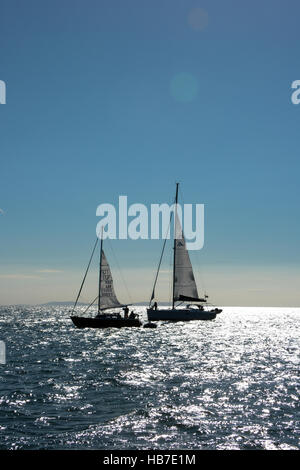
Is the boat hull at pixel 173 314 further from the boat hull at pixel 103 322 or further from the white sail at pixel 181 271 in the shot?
the boat hull at pixel 103 322

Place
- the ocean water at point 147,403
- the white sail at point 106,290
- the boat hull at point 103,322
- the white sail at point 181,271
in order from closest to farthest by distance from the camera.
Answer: the ocean water at point 147,403, the boat hull at point 103,322, the white sail at point 106,290, the white sail at point 181,271

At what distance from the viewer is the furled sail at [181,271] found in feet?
335

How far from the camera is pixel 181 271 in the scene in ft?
335

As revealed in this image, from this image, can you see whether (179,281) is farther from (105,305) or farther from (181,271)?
(105,305)

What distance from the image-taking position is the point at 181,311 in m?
103

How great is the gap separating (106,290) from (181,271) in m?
26.8

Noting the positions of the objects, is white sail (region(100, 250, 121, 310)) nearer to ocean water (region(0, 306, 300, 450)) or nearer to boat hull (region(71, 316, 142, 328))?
boat hull (region(71, 316, 142, 328))

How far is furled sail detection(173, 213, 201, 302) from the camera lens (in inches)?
4016

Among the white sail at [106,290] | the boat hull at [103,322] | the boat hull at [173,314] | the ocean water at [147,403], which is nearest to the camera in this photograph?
the ocean water at [147,403]

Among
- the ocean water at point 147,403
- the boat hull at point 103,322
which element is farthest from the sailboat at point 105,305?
the ocean water at point 147,403

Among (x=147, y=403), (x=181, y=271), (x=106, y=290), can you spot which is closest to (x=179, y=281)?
(x=181, y=271)

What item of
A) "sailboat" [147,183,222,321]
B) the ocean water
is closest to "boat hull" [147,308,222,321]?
"sailboat" [147,183,222,321]
